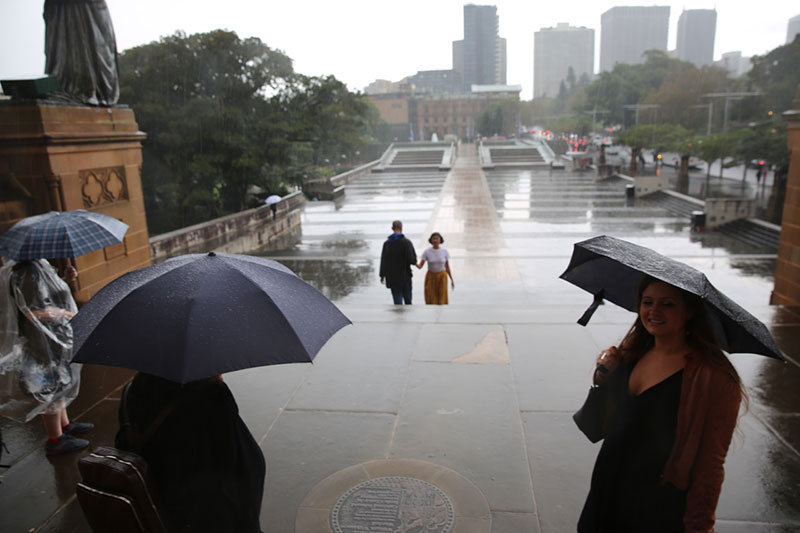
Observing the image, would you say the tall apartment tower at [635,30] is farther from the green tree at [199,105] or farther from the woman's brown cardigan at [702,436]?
the woman's brown cardigan at [702,436]

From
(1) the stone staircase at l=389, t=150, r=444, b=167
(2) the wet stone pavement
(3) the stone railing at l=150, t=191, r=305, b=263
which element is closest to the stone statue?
(2) the wet stone pavement

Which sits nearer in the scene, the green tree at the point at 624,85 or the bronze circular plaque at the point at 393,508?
the bronze circular plaque at the point at 393,508

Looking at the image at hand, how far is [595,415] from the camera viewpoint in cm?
244

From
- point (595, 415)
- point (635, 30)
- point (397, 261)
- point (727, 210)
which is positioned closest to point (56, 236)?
point (595, 415)

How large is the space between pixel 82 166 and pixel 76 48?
1513mm

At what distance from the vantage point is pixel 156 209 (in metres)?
23.5

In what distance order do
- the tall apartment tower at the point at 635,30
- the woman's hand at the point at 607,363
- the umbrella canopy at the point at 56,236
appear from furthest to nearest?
the tall apartment tower at the point at 635,30
the umbrella canopy at the point at 56,236
the woman's hand at the point at 607,363

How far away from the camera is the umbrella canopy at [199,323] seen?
6.48ft

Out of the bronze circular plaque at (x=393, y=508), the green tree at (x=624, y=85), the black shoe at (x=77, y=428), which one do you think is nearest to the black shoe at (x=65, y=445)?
the black shoe at (x=77, y=428)

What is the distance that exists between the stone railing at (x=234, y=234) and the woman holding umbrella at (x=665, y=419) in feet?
39.8

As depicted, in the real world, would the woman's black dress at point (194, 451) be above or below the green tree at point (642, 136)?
below

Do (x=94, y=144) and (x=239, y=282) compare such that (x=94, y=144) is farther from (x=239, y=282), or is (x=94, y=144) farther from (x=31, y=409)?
(x=239, y=282)

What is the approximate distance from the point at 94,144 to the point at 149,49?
A: 637 inches

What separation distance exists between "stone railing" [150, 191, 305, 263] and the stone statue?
6369mm
